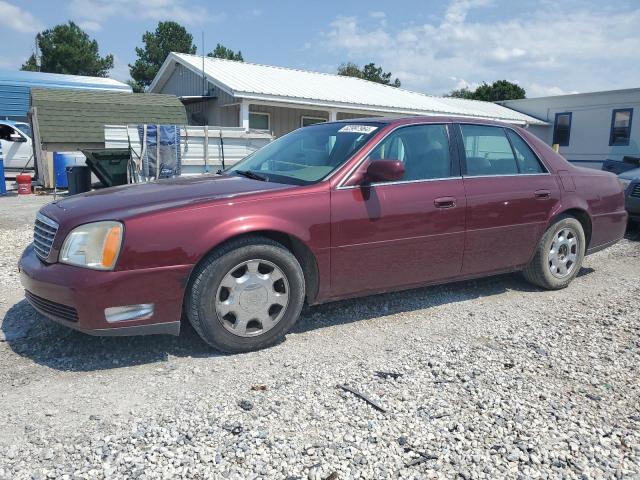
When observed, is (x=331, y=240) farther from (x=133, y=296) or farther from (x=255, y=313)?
(x=133, y=296)

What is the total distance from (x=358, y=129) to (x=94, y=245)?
7.27 feet

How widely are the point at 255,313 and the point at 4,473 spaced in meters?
1.63

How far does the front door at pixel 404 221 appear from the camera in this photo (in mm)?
3783

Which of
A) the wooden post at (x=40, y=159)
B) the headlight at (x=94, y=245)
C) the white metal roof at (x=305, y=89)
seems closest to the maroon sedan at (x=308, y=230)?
the headlight at (x=94, y=245)

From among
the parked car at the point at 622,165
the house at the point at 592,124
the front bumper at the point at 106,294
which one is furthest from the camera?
the house at the point at 592,124

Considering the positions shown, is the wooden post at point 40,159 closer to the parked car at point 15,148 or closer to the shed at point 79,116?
the shed at point 79,116

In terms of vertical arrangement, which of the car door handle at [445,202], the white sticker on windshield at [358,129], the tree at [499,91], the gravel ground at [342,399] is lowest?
the gravel ground at [342,399]

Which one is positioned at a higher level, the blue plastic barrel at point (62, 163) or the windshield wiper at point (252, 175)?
the windshield wiper at point (252, 175)

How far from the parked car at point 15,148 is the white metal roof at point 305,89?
18.4 feet

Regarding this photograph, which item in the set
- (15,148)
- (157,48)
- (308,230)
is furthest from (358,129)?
(157,48)

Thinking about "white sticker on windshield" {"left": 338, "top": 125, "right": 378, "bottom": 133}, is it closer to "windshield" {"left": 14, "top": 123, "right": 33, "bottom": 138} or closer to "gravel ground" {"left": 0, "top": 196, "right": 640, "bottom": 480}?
"gravel ground" {"left": 0, "top": 196, "right": 640, "bottom": 480}

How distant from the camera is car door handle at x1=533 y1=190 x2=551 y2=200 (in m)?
Result: 4.78

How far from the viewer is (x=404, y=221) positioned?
156 inches

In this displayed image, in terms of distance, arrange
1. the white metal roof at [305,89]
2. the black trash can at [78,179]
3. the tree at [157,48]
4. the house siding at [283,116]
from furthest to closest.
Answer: the tree at [157,48] < the house siding at [283,116] < the white metal roof at [305,89] < the black trash can at [78,179]
